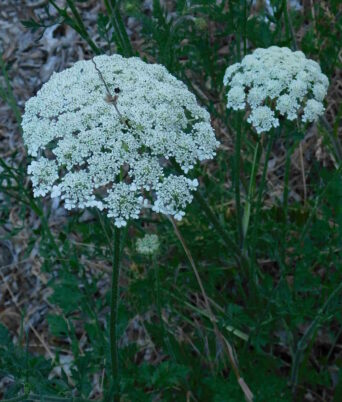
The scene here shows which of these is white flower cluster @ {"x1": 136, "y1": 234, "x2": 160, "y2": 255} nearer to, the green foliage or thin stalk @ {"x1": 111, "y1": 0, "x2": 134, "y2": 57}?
the green foliage

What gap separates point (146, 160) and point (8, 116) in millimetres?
3891

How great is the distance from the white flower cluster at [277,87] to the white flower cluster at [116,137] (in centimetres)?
39

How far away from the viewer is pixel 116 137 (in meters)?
2.07

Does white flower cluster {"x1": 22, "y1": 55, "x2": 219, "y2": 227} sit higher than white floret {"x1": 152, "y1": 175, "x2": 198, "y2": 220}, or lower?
higher

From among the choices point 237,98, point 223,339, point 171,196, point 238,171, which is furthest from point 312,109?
point 223,339

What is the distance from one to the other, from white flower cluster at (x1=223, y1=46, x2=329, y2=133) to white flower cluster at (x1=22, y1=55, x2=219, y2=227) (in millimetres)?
391

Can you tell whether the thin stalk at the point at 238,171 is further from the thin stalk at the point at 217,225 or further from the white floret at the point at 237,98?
the white floret at the point at 237,98

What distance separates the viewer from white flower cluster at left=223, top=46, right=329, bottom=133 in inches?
104

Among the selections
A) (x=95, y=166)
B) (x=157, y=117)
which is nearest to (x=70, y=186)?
(x=95, y=166)

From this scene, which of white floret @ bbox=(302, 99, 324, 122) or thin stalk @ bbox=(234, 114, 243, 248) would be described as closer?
white floret @ bbox=(302, 99, 324, 122)

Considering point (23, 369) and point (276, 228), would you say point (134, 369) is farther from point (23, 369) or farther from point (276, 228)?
point (276, 228)

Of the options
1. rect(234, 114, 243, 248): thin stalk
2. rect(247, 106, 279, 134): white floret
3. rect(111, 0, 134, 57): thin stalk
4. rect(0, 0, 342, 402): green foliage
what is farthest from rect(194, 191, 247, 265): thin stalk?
rect(111, 0, 134, 57): thin stalk

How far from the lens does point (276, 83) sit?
2.64 metres

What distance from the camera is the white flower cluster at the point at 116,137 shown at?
2029 millimetres
